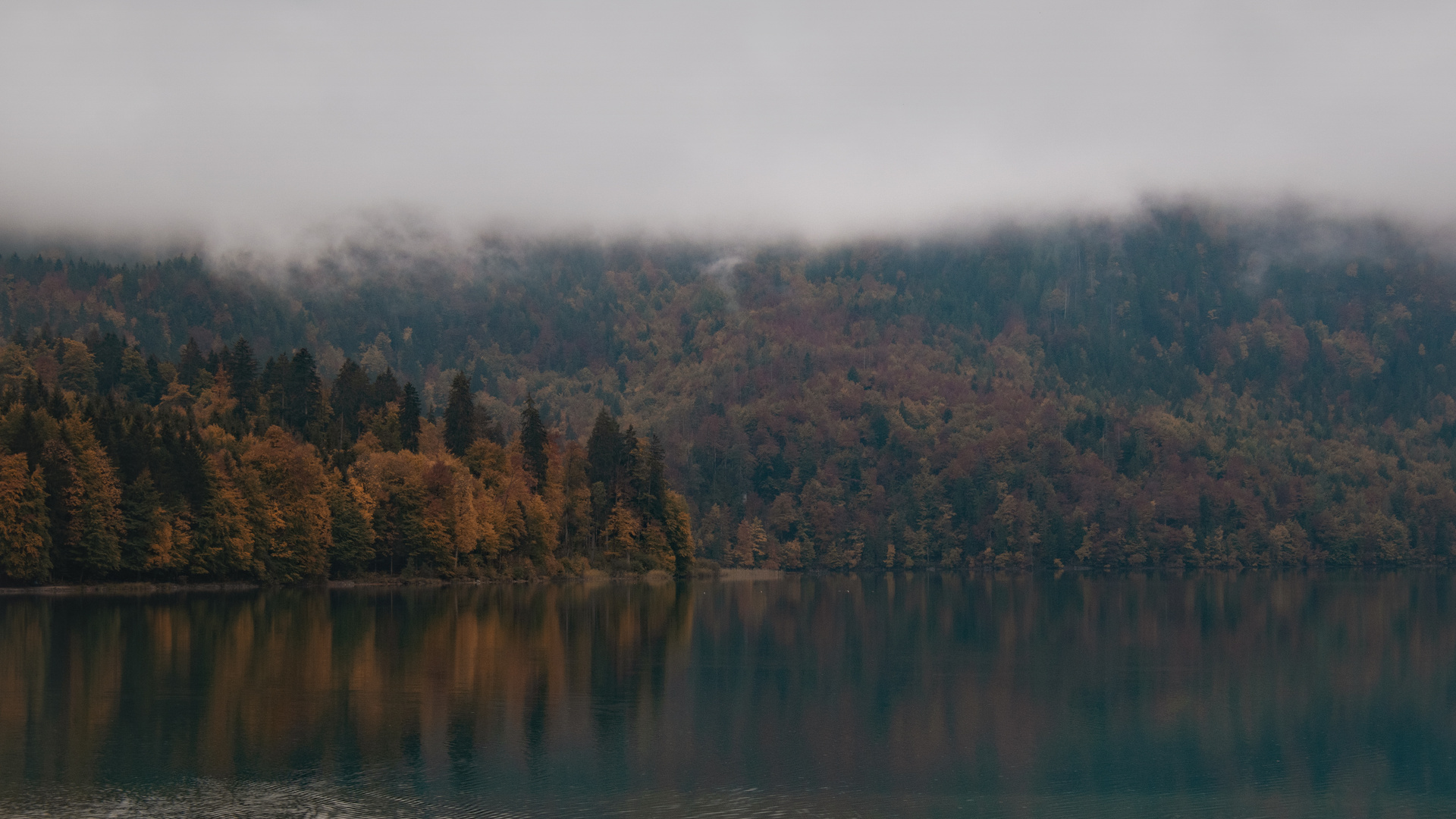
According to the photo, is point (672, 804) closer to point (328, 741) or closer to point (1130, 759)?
point (328, 741)

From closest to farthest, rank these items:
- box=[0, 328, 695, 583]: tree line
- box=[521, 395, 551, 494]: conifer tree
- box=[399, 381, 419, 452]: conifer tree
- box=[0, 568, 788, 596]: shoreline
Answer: box=[0, 328, 695, 583]: tree line, box=[0, 568, 788, 596]: shoreline, box=[399, 381, 419, 452]: conifer tree, box=[521, 395, 551, 494]: conifer tree

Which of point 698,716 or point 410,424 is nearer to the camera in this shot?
point 698,716

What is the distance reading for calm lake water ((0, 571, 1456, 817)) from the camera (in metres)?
40.7

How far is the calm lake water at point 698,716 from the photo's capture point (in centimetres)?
4072

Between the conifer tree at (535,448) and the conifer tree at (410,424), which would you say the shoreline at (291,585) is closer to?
the conifer tree at (535,448)

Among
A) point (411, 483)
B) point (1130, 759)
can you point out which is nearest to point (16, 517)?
point (411, 483)

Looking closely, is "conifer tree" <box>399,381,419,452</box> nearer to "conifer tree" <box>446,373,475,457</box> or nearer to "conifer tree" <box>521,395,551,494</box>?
"conifer tree" <box>446,373,475,457</box>

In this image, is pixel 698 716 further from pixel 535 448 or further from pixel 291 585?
pixel 535 448

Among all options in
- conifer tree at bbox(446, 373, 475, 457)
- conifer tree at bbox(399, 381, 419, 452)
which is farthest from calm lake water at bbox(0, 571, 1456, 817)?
conifer tree at bbox(446, 373, 475, 457)

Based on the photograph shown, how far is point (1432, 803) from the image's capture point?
41.9 metres

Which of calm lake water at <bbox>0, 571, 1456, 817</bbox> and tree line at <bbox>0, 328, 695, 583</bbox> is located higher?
tree line at <bbox>0, 328, 695, 583</bbox>

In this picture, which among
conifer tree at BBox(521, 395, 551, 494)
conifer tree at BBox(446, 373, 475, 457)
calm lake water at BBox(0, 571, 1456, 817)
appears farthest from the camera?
conifer tree at BBox(446, 373, 475, 457)

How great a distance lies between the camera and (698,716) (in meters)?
55.2

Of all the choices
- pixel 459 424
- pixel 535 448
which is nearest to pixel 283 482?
pixel 459 424
